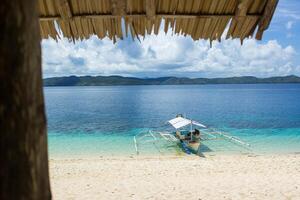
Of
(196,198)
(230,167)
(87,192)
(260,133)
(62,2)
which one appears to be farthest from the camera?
(260,133)

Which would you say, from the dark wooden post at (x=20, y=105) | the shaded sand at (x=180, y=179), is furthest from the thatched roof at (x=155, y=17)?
the shaded sand at (x=180, y=179)

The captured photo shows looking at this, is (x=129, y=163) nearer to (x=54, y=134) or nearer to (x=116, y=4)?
(x=116, y=4)

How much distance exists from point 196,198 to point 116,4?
23.6 feet

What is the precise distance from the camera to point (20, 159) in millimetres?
814

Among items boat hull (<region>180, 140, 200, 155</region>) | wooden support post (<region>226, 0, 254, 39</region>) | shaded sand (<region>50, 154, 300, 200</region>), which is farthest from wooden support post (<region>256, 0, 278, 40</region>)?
boat hull (<region>180, 140, 200, 155</region>)

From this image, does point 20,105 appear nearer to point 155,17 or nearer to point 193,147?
point 155,17

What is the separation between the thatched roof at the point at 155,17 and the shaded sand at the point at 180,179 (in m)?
6.74

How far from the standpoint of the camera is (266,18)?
2.55m

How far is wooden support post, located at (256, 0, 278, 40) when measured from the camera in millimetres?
2427

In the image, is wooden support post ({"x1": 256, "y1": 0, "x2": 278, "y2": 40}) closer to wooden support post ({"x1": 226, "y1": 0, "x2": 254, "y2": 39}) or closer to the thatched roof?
the thatched roof

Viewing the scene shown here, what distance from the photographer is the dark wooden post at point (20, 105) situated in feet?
2.58

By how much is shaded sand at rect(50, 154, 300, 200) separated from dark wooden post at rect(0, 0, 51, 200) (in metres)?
8.31

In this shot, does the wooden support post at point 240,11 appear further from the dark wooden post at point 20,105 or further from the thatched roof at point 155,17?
the dark wooden post at point 20,105

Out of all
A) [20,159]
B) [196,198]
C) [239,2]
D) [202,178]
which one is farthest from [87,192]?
[20,159]
